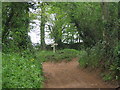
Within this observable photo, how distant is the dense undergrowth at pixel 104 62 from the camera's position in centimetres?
940

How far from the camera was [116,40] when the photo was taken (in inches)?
408

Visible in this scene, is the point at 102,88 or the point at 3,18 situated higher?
the point at 3,18

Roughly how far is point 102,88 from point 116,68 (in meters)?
1.47

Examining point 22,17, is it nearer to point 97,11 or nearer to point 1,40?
point 1,40

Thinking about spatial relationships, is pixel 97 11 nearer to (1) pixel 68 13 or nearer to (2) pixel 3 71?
(1) pixel 68 13

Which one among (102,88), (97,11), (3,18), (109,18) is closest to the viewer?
(102,88)

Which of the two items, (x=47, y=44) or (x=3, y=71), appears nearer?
(x=3, y=71)

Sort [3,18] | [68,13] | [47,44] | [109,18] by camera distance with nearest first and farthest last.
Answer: [3,18]
[109,18]
[68,13]
[47,44]

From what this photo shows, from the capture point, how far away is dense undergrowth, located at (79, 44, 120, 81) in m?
9.40

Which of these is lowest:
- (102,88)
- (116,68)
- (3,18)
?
(102,88)

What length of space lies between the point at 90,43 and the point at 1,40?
699cm

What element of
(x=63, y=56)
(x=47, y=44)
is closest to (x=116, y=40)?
(x=63, y=56)

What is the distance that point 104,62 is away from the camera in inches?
437

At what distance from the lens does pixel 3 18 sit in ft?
29.9
